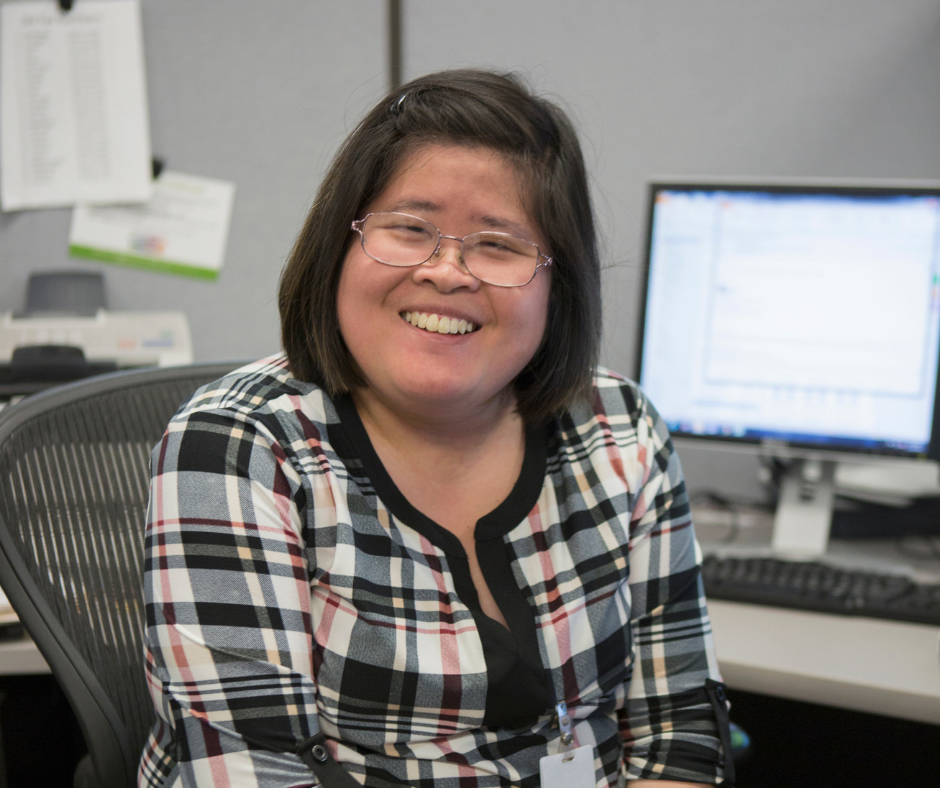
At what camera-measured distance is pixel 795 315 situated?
48.2 inches

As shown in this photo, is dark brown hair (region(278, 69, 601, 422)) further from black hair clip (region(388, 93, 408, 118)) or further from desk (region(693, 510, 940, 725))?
desk (region(693, 510, 940, 725))

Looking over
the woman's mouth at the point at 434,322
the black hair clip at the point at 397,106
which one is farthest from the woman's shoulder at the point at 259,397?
the black hair clip at the point at 397,106

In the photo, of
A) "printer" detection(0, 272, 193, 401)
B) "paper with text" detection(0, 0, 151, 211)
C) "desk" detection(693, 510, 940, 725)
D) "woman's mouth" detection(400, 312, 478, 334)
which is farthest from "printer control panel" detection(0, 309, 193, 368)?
"desk" detection(693, 510, 940, 725)

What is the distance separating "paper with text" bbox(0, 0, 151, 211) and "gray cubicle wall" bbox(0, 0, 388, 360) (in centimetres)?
3

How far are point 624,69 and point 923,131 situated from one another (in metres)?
0.45

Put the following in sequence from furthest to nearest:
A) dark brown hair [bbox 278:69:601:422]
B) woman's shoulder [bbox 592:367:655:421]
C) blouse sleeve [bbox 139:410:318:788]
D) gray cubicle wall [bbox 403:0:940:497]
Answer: gray cubicle wall [bbox 403:0:940:497], woman's shoulder [bbox 592:367:655:421], dark brown hair [bbox 278:69:601:422], blouse sleeve [bbox 139:410:318:788]

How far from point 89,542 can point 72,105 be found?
0.80 meters

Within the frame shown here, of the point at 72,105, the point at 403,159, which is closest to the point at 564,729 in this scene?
the point at 403,159

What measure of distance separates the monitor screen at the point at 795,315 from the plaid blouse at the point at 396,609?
36 cm

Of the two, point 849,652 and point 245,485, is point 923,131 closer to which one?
point 849,652

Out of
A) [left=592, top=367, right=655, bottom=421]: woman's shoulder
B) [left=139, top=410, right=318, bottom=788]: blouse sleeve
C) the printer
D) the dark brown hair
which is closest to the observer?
[left=139, top=410, right=318, bottom=788]: blouse sleeve

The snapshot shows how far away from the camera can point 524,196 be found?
821mm

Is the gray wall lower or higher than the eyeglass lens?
higher

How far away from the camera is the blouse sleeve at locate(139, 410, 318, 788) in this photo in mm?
706
